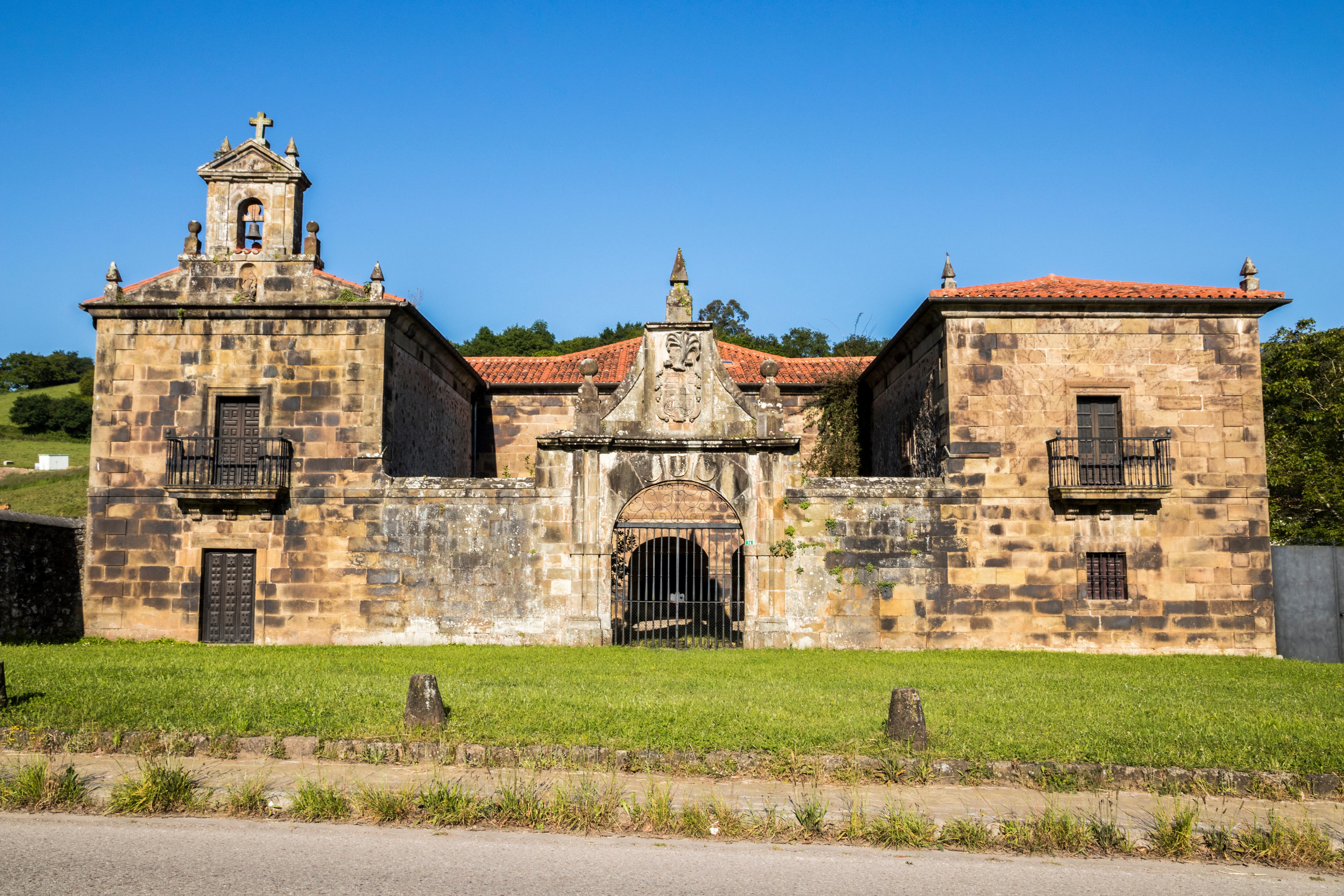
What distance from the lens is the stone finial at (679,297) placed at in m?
17.2

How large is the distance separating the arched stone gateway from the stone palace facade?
0.92ft

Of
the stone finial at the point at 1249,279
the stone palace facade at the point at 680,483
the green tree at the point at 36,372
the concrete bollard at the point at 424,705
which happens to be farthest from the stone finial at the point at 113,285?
the green tree at the point at 36,372

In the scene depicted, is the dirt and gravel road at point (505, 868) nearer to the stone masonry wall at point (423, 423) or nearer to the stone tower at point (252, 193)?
the stone masonry wall at point (423, 423)

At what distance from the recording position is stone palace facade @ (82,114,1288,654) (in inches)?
646

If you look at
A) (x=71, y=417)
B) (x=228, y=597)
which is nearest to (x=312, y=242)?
(x=228, y=597)

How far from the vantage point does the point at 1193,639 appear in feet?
54.0

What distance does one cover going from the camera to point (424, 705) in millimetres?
8258

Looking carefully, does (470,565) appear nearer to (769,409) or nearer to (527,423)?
(769,409)

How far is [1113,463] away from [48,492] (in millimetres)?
40777

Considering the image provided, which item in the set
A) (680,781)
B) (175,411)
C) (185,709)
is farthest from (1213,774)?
(175,411)

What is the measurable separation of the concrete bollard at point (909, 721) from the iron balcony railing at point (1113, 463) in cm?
1021

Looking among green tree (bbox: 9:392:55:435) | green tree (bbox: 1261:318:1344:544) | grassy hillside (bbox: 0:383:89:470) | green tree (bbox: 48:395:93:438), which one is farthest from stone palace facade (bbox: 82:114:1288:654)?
green tree (bbox: 9:392:55:435)

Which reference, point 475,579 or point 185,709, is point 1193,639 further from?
point 185,709

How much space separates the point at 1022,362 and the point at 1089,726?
9950 mm
